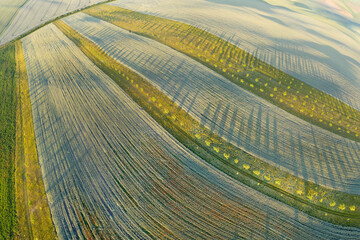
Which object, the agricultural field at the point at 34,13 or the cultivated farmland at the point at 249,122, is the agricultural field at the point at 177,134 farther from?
the agricultural field at the point at 34,13

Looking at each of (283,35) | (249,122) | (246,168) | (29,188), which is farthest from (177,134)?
(283,35)

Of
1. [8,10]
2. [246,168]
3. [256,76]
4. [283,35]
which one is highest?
[8,10]

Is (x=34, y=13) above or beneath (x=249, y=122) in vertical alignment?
above

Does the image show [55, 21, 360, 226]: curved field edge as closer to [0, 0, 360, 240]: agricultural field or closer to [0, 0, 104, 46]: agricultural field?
[0, 0, 360, 240]: agricultural field

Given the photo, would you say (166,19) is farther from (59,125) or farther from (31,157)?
(31,157)

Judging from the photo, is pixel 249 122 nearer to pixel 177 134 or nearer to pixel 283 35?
pixel 177 134

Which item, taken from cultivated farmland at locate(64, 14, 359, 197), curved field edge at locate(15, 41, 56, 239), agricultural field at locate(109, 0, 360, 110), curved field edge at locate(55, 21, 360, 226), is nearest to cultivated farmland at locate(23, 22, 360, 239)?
curved field edge at locate(15, 41, 56, 239)

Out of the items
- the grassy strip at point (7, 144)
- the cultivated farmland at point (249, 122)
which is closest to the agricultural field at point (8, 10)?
the grassy strip at point (7, 144)

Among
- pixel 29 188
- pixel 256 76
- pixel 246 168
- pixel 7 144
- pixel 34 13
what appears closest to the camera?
pixel 29 188

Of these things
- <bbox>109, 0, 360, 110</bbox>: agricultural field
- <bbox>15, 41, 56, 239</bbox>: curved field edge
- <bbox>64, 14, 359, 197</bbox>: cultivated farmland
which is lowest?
<bbox>15, 41, 56, 239</bbox>: curved field edge
